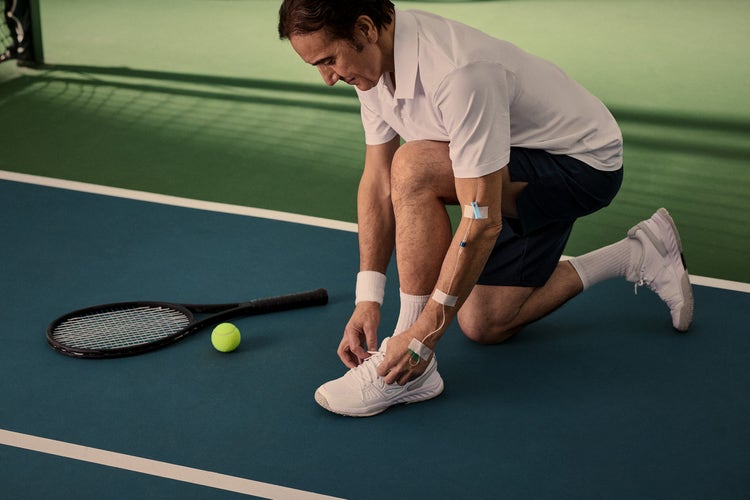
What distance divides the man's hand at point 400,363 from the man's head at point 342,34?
59cm

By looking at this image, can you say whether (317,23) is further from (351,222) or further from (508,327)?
(351,222)

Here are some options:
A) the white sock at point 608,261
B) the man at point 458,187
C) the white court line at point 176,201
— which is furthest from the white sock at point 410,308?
the white court line at point 176,201

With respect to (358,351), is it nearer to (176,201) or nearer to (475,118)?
(475,118)

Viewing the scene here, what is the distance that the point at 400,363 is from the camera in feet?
8.02

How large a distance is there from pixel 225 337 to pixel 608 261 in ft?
3.54

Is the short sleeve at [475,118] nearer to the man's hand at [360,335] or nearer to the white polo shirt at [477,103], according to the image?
the white polo shirt at [477,103]

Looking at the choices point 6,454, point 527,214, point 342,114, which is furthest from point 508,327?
point 342,114

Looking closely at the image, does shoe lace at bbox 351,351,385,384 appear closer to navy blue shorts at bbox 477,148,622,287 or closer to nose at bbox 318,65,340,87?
navy blue shorts at bbox 477,148,622,287

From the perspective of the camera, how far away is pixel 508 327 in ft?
9.33

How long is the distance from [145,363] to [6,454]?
48 centimetres

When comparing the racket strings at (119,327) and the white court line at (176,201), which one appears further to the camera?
the white court line at (176,201)

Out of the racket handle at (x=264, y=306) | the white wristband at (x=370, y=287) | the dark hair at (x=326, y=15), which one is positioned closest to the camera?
the dark hair at (x=326, y=15)

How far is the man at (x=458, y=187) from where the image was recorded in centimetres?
227

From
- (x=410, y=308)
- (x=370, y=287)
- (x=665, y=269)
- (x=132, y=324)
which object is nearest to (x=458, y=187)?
(x=410, y=308)
